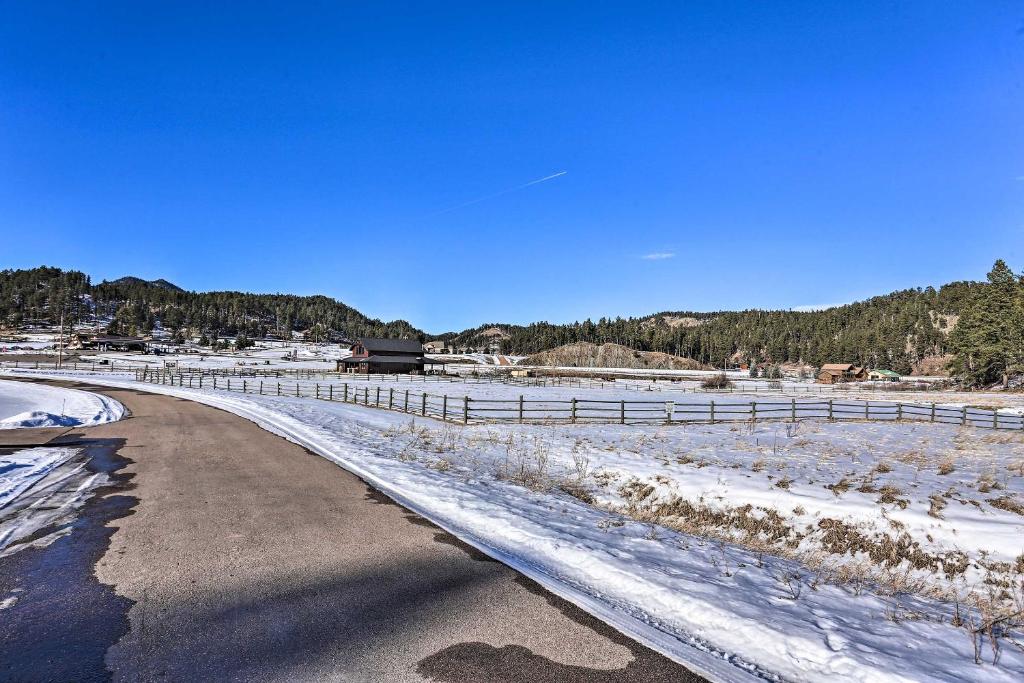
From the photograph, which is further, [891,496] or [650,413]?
[650,413]

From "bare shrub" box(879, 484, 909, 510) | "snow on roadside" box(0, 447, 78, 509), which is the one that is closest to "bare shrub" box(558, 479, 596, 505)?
"bare shrub" box(879, 484, 909, 510)

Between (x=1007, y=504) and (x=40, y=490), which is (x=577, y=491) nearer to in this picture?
(x=1007, y=504)

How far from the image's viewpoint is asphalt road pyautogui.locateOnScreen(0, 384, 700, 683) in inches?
153

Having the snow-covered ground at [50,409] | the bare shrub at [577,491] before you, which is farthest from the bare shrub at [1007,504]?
the snow-covered ground at [50,409]

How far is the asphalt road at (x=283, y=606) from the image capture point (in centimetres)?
388

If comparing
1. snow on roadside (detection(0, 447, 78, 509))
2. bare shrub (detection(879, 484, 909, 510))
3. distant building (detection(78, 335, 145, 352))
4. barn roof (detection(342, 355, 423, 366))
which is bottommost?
bare shrub (detection(879, 484, 909, 510))

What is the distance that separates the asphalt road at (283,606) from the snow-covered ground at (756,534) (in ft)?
2.05

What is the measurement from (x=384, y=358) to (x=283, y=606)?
82.1 meters

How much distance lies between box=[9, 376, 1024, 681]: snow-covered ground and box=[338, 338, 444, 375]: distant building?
65.5 m

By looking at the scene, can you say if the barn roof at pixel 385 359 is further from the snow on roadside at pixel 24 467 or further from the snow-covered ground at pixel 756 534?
the snow on roadside at pixel 24 467

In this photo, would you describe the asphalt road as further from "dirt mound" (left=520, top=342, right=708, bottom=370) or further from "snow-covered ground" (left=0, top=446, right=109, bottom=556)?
"dirt mound" (left=520, top=342, right=708, bottom=370)

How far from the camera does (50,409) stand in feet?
82.7

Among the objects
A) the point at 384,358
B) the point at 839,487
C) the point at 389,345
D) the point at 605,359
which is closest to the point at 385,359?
the point at 384,358

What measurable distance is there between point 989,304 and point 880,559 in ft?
252
